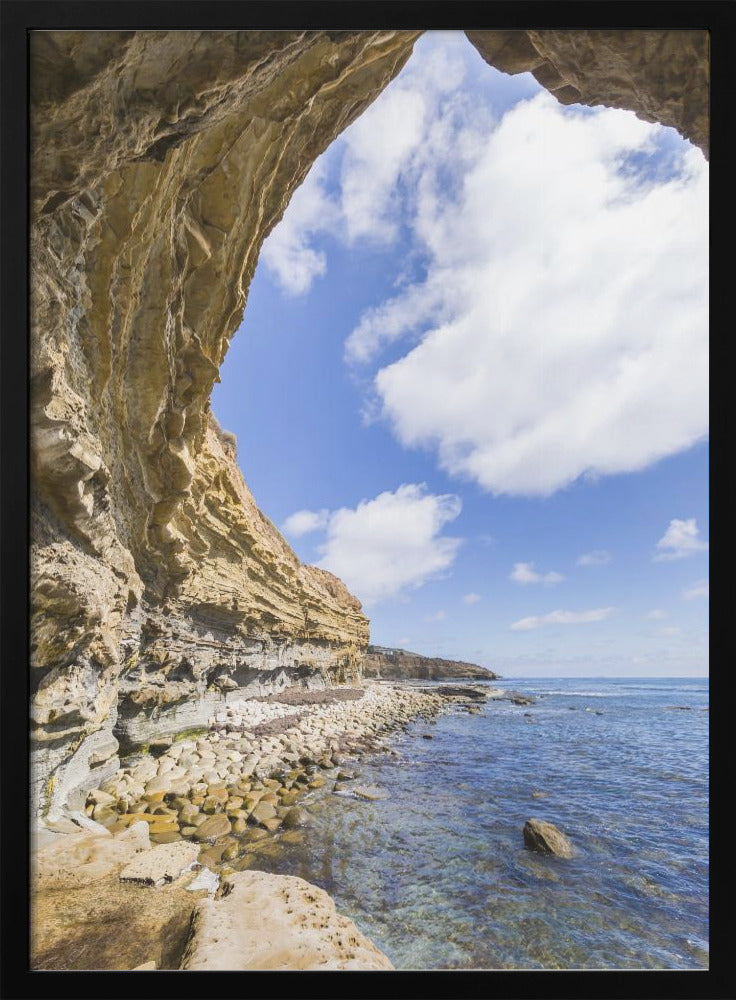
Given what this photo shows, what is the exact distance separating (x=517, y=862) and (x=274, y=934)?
4.53 meters

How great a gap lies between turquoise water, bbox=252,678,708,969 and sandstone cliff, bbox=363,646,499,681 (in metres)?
45.8

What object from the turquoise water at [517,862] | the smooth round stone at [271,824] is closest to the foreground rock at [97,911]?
the turquoise water at [517,862]

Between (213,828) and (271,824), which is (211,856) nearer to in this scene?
(213,828)

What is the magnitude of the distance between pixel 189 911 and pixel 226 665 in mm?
10903

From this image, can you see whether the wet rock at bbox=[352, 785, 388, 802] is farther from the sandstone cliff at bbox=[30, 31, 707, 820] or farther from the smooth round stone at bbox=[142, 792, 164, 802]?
the sandstone cliff at bbox=[30, 31, 707, 820]

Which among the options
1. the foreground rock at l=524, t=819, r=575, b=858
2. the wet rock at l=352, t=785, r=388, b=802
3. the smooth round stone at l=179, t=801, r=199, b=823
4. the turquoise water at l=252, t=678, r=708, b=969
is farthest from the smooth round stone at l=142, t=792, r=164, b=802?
the foreground rock at l=524, t=819, r=575, b=858

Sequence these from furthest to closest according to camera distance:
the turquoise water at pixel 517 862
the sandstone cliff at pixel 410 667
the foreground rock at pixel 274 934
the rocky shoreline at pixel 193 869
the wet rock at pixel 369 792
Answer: the sandstone cliff at pixel 410 667
the wet rock at pixel 369 792
the turquoise water at pixel 517 862
the rocky shoreline at pixel 193 869
the foreground rock at pixel 274 934

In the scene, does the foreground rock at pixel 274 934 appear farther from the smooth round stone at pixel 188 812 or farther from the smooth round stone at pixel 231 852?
the smooth round stone at pixel 188 812

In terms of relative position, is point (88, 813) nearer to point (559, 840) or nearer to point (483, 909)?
point (483, 909)

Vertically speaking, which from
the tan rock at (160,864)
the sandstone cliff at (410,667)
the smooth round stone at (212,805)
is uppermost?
the tan rock at (160,864)

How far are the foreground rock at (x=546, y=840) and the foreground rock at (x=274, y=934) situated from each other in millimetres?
4163

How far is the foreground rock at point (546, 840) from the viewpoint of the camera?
20.7ft

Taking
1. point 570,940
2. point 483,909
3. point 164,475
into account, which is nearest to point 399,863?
point 483,909

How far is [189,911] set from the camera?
11.6 ft
